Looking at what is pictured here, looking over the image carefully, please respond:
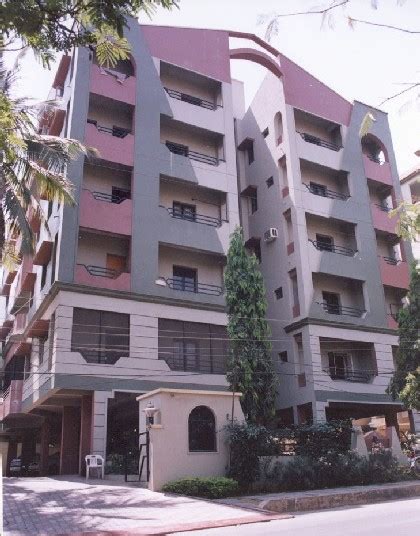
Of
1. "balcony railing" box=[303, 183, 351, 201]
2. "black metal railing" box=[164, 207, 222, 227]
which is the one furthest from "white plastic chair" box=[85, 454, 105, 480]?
"balcony railing" box=[303, 183, 351, 201]

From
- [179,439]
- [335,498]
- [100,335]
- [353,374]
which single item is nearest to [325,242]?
[353,374]

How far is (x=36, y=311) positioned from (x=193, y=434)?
11.3 m

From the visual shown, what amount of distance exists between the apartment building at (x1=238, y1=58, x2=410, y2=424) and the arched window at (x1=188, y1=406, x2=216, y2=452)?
941 centimetres

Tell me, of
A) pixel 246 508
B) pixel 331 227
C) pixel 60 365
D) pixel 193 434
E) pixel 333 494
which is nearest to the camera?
pixel 246 508

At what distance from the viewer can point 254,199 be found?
3194cm

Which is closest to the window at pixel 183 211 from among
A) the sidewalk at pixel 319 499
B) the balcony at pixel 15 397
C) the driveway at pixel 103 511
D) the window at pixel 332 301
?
the window at pixel 332 301

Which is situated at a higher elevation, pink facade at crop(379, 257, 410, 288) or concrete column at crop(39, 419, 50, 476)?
pink facade at crop(379, 257, 410, 288)

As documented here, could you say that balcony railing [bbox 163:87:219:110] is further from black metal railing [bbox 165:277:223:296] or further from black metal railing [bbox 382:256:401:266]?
black metal railing [bbox 382:256:401:266]

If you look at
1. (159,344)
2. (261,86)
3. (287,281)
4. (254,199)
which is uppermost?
(261,86)

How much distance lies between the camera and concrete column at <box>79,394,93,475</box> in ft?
67.1

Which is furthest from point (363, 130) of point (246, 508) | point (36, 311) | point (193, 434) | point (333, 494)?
point (36, 311)

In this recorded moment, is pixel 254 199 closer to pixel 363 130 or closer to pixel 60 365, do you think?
pixel 60 365

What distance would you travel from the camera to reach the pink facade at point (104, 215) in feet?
72.8

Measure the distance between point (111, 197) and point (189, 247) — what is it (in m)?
4.39
